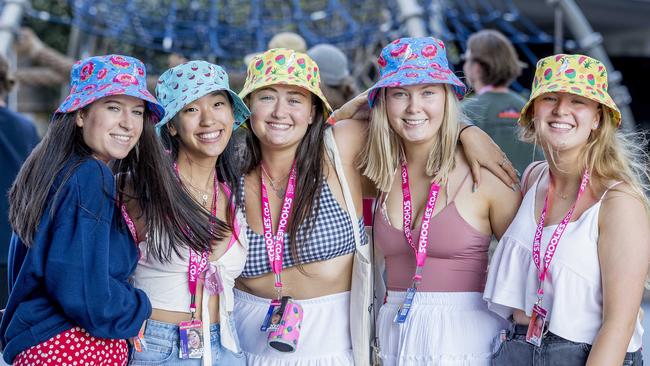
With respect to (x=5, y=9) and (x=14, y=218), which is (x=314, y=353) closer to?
(x=14, y=218)

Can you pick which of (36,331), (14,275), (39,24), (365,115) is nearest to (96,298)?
(36,331)

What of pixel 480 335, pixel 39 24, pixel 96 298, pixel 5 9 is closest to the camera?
pixel 96 298

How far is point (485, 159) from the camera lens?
2.77 m

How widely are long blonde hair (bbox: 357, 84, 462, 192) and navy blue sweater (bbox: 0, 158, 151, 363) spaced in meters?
0.99

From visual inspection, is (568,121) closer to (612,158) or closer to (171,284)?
(612,158)

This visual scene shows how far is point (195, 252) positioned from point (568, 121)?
4.09ft

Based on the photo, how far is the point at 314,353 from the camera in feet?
9.23

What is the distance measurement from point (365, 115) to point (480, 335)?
97 cm

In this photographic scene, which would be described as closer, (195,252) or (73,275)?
(73,275)

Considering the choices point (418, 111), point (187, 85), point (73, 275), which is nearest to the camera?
point (73, 275)

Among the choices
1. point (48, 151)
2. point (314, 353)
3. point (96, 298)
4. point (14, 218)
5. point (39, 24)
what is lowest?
point (314, 353)

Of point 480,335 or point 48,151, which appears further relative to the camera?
point 480,335

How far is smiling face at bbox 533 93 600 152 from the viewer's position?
247cm

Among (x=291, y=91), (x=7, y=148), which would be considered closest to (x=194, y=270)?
(x=291, y=91)
